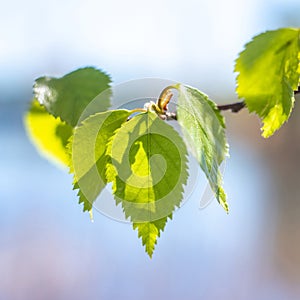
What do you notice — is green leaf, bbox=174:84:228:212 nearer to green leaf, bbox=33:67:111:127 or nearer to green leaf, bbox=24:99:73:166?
green leaf, bbox=33:67:111:127

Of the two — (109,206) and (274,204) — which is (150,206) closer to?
(109,206)

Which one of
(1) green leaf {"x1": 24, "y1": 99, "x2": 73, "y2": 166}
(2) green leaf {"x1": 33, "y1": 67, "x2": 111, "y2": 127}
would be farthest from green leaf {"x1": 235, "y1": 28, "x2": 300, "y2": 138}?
(1) green leaf {"x1": 24, "y1": 99, "x2": 73, "y2": 166}

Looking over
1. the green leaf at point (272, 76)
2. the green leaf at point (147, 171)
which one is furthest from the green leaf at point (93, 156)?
the green leaf at point (272, 76)

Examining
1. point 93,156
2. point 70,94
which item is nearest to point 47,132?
point 70,94

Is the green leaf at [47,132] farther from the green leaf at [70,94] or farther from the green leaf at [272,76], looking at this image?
the green leaf at [272,76]

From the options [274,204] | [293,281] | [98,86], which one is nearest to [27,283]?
[293,281]

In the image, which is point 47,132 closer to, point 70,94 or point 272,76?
point 70,94
